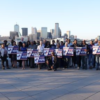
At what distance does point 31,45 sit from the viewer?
1030 centimetres

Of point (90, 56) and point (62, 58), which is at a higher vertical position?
point (90, 56)

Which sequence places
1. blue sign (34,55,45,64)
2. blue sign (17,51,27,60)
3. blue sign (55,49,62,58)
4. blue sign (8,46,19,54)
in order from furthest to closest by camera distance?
blue sign (8,46,19,54) → blue sign (17,51,27,60) → blue sign (55,49,62,58) → blue sign (34,55,45,64)

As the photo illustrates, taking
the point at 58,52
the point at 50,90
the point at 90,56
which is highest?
the point at 58,52

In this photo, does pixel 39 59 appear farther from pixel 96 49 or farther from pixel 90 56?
pixel 96 49

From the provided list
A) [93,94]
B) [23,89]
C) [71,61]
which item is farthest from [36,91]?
[71,61]

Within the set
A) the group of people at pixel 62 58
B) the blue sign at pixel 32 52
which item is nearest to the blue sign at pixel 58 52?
the group of people at pixel 62 58

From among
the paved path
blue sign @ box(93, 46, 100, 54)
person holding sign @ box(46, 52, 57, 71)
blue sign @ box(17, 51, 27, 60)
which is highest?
blue sign @ box(93, 46, 100, 54)

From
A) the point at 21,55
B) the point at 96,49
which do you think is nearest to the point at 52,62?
the point at 21,55

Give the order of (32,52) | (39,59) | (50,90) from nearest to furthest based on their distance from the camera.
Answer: (50,90) < (39,59) < (32,52)

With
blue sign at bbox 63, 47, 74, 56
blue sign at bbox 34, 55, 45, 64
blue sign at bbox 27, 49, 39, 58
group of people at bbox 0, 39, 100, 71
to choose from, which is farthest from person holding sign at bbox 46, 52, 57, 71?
blue sign at bbox 27, 49, 39, 58

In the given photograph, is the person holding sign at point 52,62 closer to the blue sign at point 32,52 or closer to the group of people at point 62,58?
the group of people at point 62,58

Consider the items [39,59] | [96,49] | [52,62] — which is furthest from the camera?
[39,59]

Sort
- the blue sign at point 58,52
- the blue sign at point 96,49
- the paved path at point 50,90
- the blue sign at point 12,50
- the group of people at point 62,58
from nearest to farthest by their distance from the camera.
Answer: the paved path at point 50,90
the blue sign at point 96,49
the group of people at point 62,58
the blue sign at point 58,52
the blue sign at point 12,50

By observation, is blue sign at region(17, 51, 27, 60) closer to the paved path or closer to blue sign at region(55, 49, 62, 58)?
blue sign at region(55, 49, 62, 58)
